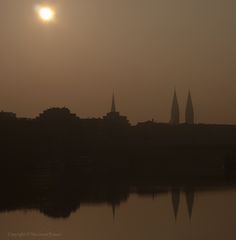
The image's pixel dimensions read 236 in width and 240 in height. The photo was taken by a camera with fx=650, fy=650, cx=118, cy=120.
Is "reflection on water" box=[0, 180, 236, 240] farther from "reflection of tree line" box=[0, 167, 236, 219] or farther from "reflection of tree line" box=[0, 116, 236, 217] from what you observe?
"reflection of tree line" box=[0, 116, 236, 217]

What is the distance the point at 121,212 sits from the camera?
45.3 meters

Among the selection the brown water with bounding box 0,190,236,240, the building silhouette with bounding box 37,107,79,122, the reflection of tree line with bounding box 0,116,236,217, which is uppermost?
the building silhouette with bounding box 37,107,79,122

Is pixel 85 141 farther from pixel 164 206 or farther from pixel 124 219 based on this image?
pixel 124 219

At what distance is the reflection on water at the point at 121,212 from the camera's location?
1431 inches

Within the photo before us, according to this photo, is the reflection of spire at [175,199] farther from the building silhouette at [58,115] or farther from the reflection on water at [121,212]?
the building silhouette at [58,115]

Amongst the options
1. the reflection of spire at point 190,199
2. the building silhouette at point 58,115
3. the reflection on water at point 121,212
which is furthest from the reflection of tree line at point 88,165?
the building silhouette at point 58,115

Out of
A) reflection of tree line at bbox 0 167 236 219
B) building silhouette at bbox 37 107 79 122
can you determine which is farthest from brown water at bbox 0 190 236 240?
building silhouette at bbox 37 107 79 122

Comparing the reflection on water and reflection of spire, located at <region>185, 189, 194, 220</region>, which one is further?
reflection of spire, located at <region>185, 189, 194, 220</region>

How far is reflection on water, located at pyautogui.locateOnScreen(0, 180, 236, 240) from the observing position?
119 feet

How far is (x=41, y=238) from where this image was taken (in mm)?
33656

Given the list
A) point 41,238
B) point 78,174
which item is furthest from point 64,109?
point 41,238

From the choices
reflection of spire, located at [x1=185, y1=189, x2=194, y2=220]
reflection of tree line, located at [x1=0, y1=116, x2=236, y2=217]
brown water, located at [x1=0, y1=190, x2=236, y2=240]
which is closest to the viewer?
brown water, located at [x1=0, y1=190, x2=236, y2=240]

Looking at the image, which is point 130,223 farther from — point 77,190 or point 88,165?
point 88,165

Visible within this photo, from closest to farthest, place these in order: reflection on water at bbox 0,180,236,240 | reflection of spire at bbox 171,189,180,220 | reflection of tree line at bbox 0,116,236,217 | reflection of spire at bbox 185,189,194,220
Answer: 1. reflection on water at bbox 0,180,236,240
2. reflection of spire at bbox 185,189,194,220
3. reflection of spire at bbox 171,189,180,220
4. reflection of tree line at bbox 0,116,236,217
